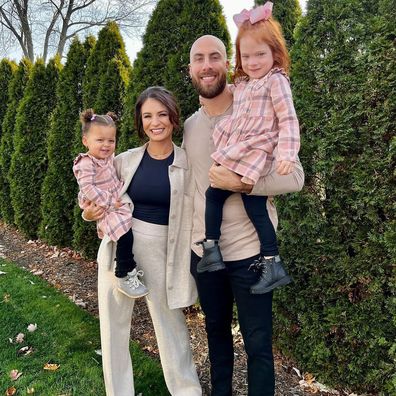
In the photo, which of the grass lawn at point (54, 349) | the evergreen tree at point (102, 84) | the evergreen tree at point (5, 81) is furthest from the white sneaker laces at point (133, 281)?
the evergreen tree at point (5, 81)

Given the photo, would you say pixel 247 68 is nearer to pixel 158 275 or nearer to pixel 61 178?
pixel 158 275

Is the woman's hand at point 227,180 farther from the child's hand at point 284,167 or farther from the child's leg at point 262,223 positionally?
the child's hand at point 284,167

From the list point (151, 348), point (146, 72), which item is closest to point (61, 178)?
point (146, 72)

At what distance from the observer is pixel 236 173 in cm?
223

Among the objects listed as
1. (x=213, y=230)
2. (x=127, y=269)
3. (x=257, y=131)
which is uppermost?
(x=257, y=131)

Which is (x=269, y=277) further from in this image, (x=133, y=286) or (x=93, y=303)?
(x=93, y=303)

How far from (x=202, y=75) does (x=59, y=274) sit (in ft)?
13.5

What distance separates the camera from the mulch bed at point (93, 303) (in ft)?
10.8

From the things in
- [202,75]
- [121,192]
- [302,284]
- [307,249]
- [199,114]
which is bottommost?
[302,284]

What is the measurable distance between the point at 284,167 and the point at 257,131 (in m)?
0.27

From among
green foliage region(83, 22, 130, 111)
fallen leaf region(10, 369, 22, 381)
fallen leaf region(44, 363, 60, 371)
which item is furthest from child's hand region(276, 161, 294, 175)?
green foliage region(83, 22, 130, 111)

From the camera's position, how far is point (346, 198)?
2.88 m

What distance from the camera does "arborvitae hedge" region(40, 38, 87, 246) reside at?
6.30 meters

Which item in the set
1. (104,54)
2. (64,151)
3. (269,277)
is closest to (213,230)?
(269,277)
